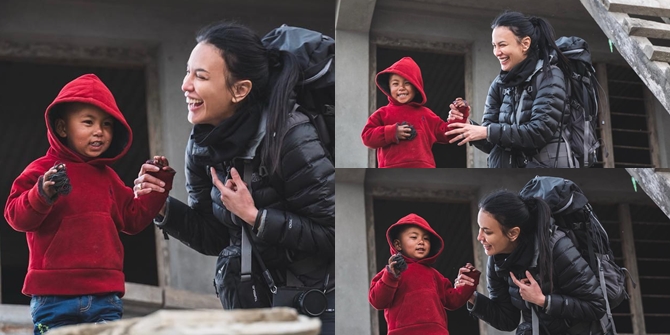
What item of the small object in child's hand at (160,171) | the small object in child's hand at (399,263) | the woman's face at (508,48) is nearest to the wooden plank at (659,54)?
the woman's face at (508,48)

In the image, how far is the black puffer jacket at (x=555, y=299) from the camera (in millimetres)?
4609

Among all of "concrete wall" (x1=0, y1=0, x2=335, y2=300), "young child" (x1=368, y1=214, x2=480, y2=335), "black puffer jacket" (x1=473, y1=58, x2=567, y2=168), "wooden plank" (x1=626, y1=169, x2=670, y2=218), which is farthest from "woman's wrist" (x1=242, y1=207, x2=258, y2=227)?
"wooden plank" (x1=626, y1=169, x2=670, y2=218)

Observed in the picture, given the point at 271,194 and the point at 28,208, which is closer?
the point at 28,208

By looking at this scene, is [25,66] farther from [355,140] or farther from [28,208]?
[28,208]

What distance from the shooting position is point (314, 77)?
3.97 metres

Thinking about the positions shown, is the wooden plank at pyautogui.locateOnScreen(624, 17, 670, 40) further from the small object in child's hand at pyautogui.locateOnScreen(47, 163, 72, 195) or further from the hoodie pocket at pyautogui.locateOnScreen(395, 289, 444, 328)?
the small object in child's hand at pyautogui.locateOnScreen(47, 163, 72, 195)

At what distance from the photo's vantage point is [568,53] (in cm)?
495

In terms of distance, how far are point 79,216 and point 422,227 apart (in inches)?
59.8

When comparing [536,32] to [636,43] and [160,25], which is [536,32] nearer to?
[636,43]

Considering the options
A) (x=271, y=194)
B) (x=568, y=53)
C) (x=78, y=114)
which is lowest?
(x=271, y=194)

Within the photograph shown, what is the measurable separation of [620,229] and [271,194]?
1883mm

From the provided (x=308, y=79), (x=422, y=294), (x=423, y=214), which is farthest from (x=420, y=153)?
(x=308, y=79)

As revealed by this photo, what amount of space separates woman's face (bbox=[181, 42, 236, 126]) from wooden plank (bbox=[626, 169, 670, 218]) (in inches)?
80.6

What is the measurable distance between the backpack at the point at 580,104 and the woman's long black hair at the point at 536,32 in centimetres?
5
